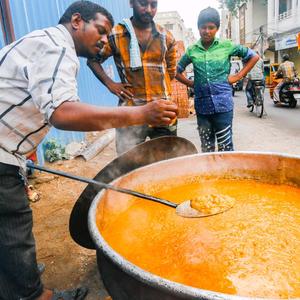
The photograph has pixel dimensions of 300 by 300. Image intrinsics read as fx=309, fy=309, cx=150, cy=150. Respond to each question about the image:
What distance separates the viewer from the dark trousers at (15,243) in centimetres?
188

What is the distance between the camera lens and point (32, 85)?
4.65 ft

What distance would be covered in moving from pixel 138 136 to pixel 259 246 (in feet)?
6.07

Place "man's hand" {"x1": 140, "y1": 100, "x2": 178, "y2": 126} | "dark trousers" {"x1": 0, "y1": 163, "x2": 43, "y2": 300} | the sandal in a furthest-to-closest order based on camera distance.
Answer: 1. the sandal
2. "dark trousers" {"x1": 0, "y1": 163, "x2": 43, "y2": 300}
3. "man's hand" {"x1": 140, "y1": 100, "x2": 178, "y2": 126}

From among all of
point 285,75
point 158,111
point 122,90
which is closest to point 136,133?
point 122,90

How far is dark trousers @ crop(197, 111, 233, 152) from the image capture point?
3.55 meters

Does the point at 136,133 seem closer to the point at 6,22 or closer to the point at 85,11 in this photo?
the point at 85,11

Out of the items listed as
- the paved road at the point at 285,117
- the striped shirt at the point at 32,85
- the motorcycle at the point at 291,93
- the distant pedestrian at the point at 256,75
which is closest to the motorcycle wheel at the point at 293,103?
the motorcycle at the point at 291,93

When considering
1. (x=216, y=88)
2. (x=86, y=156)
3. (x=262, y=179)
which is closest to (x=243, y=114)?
(x=86, y=156)

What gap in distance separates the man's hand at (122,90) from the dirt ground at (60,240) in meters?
1.56

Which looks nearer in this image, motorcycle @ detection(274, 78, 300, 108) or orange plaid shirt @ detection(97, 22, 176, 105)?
orange plaid shirt @ detection(97, 22, 176, 105)

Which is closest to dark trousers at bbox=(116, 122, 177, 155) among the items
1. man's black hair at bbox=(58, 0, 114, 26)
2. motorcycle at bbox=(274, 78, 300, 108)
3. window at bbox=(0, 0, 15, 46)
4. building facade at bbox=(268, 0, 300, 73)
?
man's black hair at bbox=(58, 0, 114, 26)

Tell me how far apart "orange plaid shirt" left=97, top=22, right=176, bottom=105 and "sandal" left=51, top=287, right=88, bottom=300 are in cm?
175

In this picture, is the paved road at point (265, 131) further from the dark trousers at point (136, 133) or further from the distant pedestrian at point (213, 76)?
the dark trousers at point (136, 133)

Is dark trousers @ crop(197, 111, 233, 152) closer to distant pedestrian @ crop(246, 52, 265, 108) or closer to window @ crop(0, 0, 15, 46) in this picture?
window @ crop(0, 0, 15, 46)
